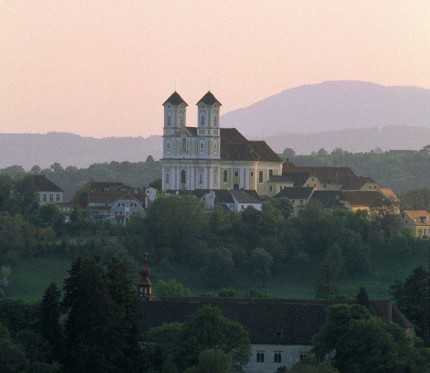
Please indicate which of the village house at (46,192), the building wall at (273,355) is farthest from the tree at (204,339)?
the village house at (46,192)

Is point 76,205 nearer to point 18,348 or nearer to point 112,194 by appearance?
point 112,194

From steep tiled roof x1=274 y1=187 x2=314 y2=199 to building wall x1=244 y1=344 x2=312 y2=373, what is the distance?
60833 mm

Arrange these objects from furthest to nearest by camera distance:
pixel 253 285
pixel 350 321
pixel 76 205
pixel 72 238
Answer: pixel 76 205
pixel 72 238
pixel 253 285
pixel 350 321

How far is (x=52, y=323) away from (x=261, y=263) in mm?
41448

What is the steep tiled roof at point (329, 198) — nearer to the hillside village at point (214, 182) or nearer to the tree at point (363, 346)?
the hillside village at point (214, 182)

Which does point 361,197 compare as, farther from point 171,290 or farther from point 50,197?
point 171,290

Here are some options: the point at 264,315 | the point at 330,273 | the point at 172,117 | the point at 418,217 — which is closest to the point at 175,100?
the point at 172,117

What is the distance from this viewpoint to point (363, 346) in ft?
206

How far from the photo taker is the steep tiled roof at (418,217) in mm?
118500

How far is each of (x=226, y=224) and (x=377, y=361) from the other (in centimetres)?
5023

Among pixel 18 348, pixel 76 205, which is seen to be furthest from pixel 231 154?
pixel 18 348

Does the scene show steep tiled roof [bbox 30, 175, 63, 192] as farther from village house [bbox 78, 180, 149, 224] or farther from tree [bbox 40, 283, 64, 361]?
tree [bbox 40, 283, 64, 361]

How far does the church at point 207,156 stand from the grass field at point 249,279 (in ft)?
86.0

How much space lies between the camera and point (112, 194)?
130 m
